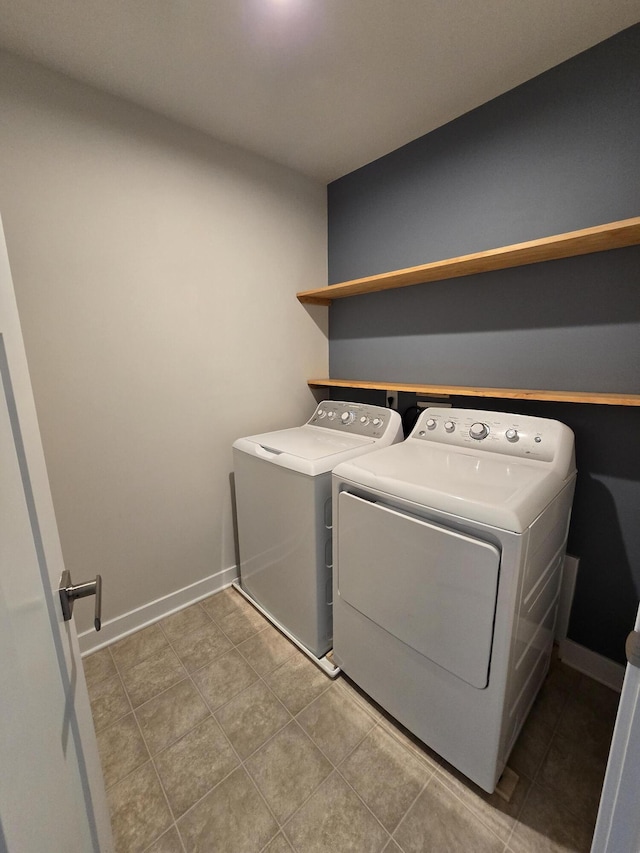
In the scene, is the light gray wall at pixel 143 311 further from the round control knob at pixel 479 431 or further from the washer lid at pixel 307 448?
the round control knob at pixel 479 431

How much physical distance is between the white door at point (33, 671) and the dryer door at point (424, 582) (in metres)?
0.84

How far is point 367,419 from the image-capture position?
1844 mm

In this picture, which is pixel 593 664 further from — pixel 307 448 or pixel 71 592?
pixel 71 592

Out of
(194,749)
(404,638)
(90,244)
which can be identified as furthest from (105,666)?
(90,244)

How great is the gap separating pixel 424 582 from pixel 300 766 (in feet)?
2.61

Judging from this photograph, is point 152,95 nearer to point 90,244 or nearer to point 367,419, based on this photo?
point 90,244

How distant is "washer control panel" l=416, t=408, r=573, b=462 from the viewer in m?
1.30

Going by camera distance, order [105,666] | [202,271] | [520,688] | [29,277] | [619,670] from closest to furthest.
Result: [520,688] → [29,277] → [619,670] → [105,666] → [202,271]

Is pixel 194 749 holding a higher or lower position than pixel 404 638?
lower

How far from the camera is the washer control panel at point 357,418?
5.79ft

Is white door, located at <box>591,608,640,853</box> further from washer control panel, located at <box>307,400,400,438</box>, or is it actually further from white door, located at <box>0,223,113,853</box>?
washer control panel, located at <box>307,400,400,438</box>

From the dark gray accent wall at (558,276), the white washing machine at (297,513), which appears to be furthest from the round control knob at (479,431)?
the white washing machine at (297,513)

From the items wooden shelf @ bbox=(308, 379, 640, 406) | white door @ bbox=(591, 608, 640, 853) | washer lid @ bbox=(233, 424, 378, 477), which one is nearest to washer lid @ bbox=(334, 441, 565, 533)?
washer lid @ bbox=(233, 424, 378, 477)

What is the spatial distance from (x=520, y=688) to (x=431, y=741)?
35 cm
